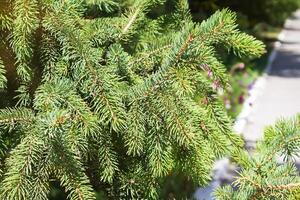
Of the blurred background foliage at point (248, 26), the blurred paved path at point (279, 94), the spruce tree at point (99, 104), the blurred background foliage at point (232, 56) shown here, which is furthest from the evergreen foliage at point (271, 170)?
the blurred background foliage at point (248, 26)

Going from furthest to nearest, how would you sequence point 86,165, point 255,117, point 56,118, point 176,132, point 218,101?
1. point 255,117
2. point 218,101
3. point 86,165
4. point 176,132
5. point 56,118

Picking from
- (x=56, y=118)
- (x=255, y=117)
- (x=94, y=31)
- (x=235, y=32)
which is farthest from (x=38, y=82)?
(x=255, y=117)

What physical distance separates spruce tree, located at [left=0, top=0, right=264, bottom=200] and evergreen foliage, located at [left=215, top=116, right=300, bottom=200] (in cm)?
12

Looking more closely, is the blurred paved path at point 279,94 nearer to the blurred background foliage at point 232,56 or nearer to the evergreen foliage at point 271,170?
the blurred background foliage at point 232,56

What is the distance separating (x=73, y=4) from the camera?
2.07 metres

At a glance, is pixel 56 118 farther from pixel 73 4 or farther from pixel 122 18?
pixel 122 18

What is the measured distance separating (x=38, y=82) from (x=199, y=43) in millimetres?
612

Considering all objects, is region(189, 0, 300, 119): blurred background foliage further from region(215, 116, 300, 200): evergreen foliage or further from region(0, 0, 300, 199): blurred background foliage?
region(215, 116, 300, 200): evergreen foliage

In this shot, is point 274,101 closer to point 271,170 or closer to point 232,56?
point 232,56

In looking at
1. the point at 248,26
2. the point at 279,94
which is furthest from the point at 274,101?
the point at 248,26

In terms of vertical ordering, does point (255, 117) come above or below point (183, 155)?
below

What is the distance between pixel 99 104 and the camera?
1.88 meters

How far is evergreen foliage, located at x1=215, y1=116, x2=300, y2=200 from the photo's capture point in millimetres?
1859

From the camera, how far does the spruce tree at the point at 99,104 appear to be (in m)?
1.79
